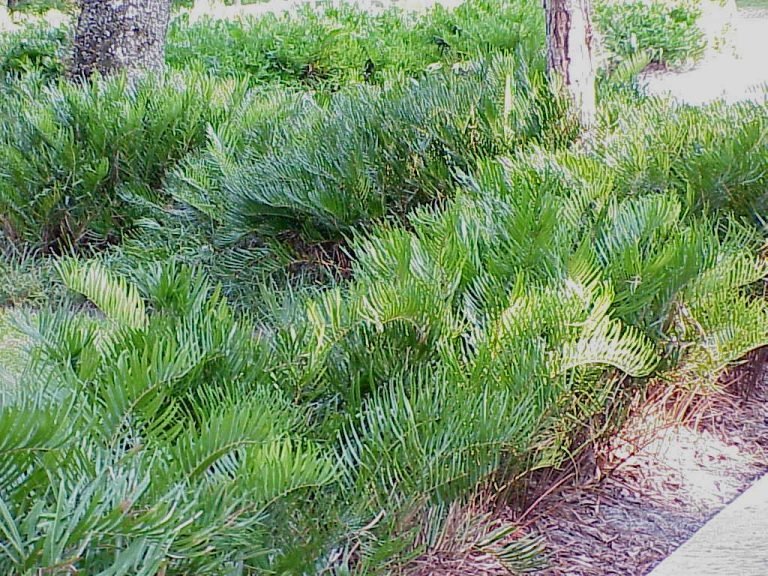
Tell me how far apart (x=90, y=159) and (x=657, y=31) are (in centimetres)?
910

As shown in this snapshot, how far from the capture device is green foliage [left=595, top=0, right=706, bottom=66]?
12.6m

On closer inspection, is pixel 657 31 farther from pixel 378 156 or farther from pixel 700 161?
pixel 700 161

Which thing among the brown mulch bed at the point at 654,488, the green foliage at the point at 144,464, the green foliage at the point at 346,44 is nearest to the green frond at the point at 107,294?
the green foliage at the point at 144,464

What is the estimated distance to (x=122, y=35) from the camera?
24.2 ft

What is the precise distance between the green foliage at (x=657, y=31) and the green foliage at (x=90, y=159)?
26.6 feet

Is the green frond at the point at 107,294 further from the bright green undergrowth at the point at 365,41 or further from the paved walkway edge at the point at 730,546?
the bright green undergrowth at the point at 365,41

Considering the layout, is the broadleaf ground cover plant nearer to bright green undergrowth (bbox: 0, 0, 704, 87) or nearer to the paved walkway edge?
the paved walkway edge

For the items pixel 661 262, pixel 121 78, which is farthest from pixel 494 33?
pixel 661 262

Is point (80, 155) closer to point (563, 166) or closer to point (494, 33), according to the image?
point (563, 166)

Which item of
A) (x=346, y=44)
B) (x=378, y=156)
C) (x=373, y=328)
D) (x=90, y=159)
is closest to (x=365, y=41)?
(x=346, y=44)

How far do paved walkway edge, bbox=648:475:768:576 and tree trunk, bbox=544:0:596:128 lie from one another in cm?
212

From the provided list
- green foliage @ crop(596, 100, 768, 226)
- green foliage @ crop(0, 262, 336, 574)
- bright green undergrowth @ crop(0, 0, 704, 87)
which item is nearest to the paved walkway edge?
green foliage @ crop(0, 262, 336, 574)

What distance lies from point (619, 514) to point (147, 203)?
3.46m

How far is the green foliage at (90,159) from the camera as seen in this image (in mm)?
5629
